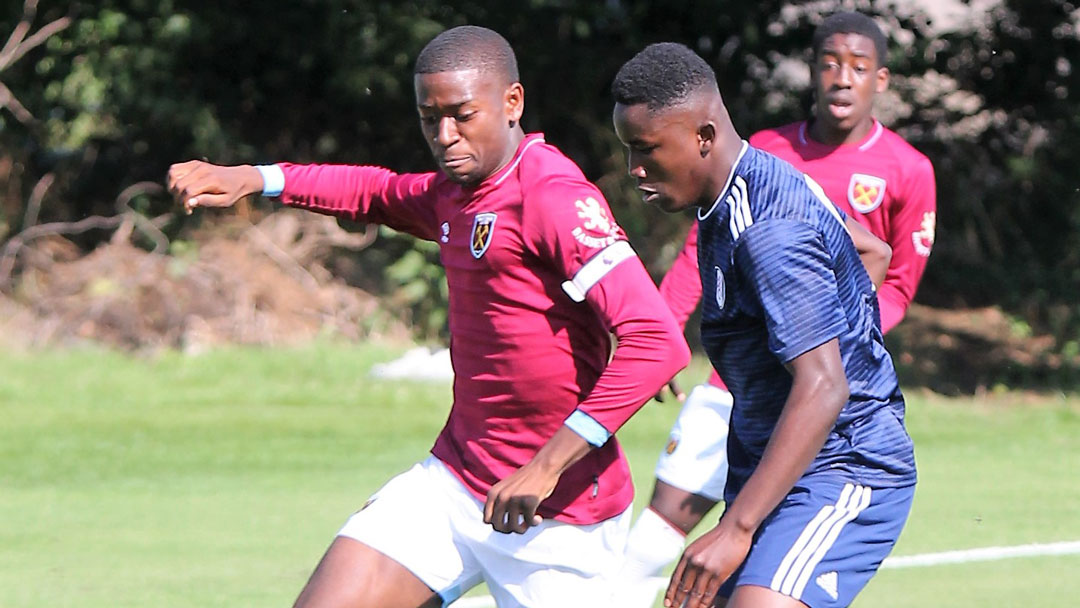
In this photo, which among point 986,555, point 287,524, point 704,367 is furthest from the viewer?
point 704,367

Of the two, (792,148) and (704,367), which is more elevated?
(792,148)

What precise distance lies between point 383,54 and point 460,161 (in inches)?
455

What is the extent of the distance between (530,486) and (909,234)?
3195 millimetres

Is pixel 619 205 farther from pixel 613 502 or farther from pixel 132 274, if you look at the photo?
pixel 613 502

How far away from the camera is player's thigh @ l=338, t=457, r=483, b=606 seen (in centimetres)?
442

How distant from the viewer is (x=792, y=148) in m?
6.73

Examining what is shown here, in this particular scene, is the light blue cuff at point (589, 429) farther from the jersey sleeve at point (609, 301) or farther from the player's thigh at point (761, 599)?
the player's thigh at point (761, 599)

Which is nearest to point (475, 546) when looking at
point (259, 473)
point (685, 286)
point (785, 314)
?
point (785, 314)

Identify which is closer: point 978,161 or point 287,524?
point 287,524

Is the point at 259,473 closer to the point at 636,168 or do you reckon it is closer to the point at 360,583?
the point at 360,583

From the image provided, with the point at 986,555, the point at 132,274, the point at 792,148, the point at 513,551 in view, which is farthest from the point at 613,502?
the point at 132,274

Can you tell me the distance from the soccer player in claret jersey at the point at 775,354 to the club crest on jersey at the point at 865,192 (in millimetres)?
2624

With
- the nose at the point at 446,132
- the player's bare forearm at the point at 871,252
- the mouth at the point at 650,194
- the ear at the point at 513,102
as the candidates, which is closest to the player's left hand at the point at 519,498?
the mouth at the point at 650,194

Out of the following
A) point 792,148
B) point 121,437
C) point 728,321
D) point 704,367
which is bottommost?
point 704,367
